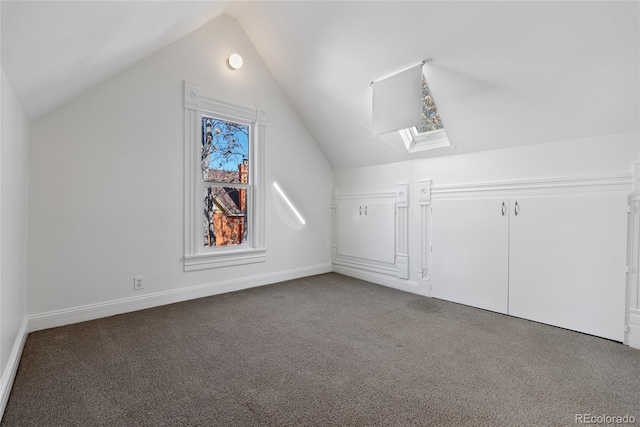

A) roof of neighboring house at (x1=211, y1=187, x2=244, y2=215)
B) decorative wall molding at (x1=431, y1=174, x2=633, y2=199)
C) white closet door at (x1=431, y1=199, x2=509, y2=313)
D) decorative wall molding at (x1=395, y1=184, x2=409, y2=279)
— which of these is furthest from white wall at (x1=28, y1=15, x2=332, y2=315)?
decorative wall molding at (x1=431, y1=174, x2=633, y2=199)

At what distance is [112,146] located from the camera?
287cm

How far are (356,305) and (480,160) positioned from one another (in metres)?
1.90

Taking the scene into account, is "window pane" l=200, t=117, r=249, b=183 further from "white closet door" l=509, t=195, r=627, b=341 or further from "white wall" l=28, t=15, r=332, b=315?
"white closet door" l=509, t=195, r=627, b=341

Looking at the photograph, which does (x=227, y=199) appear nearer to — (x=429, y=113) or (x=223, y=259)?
(x=223, y=259)

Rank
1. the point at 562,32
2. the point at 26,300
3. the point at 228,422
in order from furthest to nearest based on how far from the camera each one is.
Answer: the point at 26,300 → the point at 562,32 → the point at 228,422

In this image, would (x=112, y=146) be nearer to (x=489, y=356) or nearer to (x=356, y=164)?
(x=356, y=164)

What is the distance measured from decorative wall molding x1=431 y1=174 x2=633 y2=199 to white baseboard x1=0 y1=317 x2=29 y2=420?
357 centimetres

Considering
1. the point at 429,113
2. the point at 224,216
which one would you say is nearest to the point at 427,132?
the point at 429,113

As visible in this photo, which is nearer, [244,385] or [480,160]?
[244,385]

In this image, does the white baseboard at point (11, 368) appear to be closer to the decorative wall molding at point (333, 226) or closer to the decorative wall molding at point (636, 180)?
the decorative wall molding at point (333, 226)

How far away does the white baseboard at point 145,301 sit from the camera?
257 centimetres

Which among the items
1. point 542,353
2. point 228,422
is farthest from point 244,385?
point 542,353

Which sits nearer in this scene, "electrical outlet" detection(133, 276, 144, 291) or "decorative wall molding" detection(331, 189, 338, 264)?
"electrical outlet" detection(133, 276, 144, 291)

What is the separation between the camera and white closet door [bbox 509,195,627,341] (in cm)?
236
